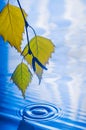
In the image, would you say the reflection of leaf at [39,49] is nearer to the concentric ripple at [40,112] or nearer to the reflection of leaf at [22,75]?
the reflection of leaf at [22,75]

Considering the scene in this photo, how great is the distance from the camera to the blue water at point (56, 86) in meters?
0.62

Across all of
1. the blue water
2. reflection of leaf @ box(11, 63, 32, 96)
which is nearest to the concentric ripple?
the blue water

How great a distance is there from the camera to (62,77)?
0.66 metres

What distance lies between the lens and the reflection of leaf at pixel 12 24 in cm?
50

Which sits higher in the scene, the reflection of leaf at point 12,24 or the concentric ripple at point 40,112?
the reflection of leaf at point 12,24

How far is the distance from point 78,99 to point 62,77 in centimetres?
7

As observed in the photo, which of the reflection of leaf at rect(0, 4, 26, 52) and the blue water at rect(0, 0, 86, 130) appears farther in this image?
the blue water at rect(0, 0, 86, 130)

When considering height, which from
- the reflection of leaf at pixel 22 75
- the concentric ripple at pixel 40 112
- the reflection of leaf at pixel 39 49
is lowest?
the concentric ripple at pixel 40 112

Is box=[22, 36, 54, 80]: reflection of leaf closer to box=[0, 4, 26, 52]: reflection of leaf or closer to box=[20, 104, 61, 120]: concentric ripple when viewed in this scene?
box=[0, 4, 26, 52]: reflection of leaf

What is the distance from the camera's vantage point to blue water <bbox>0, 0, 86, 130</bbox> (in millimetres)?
625

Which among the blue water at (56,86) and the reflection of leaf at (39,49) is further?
the blue water at (56,86)

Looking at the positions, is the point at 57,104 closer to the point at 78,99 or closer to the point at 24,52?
the point at 78,99

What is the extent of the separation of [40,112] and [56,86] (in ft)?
0.27

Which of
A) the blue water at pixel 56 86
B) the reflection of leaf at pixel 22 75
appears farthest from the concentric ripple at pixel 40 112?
the reflection of leaf at pixel 22 75
